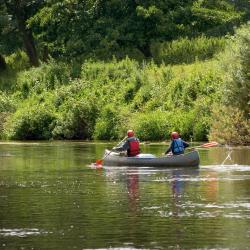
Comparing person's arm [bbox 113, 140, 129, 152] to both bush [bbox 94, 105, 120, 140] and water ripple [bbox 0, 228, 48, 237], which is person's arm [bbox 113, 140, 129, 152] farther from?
bush [bbox 94, 105, 120, 140]

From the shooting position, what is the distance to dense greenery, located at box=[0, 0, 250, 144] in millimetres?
64125

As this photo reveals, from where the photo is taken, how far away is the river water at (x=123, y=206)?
70.9ft

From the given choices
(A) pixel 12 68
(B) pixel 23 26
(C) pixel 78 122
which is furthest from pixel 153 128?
(A) pixel 12 68

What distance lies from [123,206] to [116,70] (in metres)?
48.4

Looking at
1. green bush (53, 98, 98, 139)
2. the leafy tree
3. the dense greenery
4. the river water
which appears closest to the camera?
the river water

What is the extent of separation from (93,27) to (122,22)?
234cm

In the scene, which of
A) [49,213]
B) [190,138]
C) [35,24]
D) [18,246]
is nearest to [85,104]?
[190,138]

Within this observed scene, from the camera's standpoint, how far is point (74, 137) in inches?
2729

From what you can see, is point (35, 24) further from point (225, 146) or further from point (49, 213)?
point (49, 213)

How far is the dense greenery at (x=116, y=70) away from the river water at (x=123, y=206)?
18367 millimetres

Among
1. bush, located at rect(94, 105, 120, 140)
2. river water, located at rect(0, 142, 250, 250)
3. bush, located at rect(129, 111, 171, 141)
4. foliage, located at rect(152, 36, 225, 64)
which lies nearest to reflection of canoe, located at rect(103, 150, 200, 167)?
river water, located at rect(0, 142, 250, 250)

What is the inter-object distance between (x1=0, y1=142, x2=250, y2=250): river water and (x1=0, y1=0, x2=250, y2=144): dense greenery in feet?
60.3

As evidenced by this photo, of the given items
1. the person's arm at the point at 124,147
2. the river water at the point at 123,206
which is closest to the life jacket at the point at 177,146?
the river water at the point at 123,206

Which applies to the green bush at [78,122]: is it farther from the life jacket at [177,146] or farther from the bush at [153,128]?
the life jacket at [177,146]
